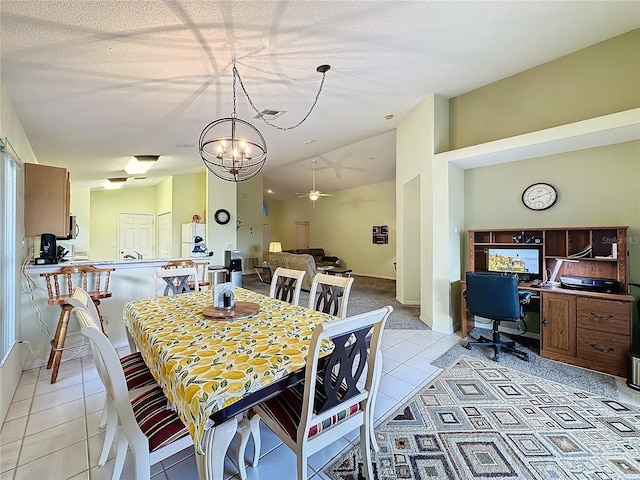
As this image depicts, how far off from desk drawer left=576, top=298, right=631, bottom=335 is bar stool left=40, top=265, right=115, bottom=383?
4567mm

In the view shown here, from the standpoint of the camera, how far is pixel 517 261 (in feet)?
12.0

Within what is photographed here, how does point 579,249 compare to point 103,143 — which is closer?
point 579,249

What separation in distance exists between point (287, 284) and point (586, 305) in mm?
2960

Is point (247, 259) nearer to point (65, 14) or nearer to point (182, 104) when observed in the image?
point (182, 104)

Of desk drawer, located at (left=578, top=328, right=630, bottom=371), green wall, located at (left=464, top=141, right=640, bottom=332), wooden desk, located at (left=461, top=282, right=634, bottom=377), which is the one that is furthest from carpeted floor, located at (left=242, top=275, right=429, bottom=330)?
desk drawer, located at (left=578, top=328, right=630, bottom=371)

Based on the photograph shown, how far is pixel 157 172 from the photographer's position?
6.20 m

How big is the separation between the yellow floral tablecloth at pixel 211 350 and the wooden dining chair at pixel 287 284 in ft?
1.38

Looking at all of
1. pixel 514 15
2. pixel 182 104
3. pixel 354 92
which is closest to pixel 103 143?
pixel 182 104

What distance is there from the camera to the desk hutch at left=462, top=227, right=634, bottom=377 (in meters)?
2.64

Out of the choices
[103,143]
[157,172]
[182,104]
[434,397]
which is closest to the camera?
[434,397]

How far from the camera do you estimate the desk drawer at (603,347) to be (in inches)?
103

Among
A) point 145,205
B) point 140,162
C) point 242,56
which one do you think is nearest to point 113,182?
point 145,205

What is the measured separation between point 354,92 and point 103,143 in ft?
11.2

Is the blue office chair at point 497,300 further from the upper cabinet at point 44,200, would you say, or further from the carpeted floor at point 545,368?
the upper cabinet at point 44,200
